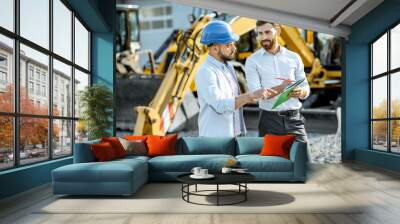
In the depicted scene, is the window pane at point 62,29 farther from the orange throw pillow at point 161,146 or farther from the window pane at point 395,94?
the window pane at point 395,94

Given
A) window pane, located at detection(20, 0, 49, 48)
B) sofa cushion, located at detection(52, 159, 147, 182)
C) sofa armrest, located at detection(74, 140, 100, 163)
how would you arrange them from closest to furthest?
sofa cushion, located at detection(52, 159, 147, 182)
sofa armrest, located at detection(74, 140, 100, 163)
window pane, located at detection(20, 0, 49, 48)

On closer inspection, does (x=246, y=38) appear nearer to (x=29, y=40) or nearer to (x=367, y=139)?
(x=367, y=139)

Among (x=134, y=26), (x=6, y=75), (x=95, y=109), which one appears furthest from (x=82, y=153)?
(x=134, y=26)

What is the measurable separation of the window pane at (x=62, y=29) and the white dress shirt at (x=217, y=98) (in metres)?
2.16

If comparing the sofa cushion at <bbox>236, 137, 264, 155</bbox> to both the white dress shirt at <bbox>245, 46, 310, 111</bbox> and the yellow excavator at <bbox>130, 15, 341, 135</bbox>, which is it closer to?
the white dress shirt at <bbox>245, 46, 310, 111</bbox>

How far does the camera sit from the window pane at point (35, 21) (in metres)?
5.04

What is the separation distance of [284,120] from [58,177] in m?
3.28

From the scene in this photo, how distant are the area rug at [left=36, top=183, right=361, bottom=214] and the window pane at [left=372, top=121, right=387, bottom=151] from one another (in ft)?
11.5

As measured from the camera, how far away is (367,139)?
835cm

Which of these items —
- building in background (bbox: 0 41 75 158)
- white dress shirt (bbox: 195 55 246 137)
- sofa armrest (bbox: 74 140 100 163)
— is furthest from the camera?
white dress shirt (bbox: 195 55 246 137)

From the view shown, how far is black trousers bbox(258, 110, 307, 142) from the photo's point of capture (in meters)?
6.07

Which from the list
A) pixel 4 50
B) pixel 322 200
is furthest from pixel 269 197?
pixel 4 50

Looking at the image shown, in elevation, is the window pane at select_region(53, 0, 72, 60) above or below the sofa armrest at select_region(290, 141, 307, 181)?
above

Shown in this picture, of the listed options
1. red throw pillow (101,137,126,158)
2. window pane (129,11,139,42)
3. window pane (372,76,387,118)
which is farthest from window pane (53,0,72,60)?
window pane (372,76,387,118)
